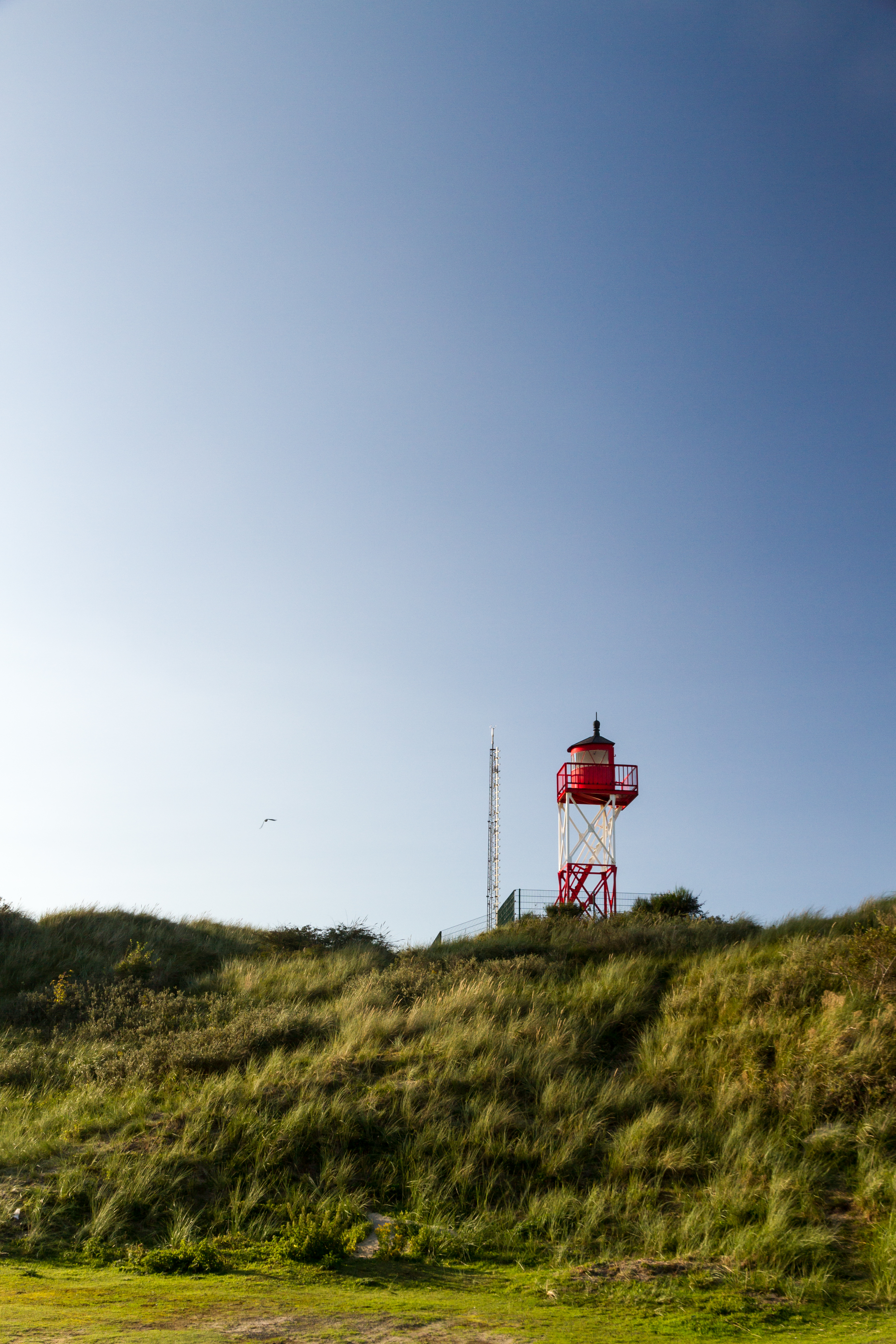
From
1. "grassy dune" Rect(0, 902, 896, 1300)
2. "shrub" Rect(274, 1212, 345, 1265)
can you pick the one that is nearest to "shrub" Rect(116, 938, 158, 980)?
"grassy dune" Rect(0, 902, 896, 1300)

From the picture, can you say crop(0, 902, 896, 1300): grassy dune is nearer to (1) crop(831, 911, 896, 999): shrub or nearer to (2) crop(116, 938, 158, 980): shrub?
(1) crop(831, 911, 896, 999): shrub

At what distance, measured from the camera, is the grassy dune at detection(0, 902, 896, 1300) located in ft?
24.9

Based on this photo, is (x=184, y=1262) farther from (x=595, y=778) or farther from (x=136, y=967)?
(x=595, y=778)

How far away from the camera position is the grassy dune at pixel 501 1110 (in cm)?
760

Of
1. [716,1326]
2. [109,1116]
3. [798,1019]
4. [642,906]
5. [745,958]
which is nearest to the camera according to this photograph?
[716,1326]

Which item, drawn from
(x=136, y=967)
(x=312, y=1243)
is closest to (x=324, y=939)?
(x=136, y=967)

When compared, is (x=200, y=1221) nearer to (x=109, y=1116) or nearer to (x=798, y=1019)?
(x=109, y=1116)

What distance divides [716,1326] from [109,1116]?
24.3 ft

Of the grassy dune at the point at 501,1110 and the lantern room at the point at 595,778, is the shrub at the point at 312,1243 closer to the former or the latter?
the grassy dune at the point at 501,1110

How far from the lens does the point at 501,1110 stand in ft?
31.4

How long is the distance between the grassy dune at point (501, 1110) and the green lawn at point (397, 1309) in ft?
2.18

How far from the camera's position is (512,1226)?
25.4 ft

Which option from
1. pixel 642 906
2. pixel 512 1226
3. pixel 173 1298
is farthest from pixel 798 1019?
pixel 642 906

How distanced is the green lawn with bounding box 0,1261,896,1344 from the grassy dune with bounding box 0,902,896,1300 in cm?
67
